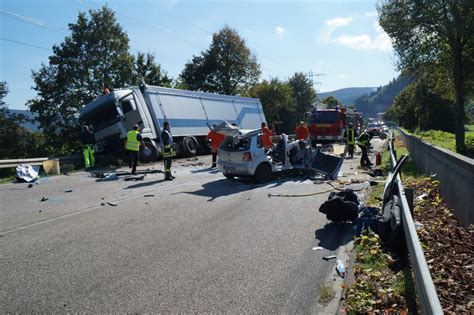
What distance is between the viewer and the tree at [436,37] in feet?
57.0

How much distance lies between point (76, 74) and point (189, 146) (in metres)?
16.6

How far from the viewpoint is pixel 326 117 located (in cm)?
2694

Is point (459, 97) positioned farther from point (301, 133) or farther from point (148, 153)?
point (148, 153)

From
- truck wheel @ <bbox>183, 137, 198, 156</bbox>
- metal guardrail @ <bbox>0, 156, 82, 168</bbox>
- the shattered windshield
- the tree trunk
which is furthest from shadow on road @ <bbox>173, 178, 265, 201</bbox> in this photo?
the tree trunk

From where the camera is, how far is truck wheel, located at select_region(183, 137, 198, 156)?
838 inches

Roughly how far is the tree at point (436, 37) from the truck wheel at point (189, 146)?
1131 cm

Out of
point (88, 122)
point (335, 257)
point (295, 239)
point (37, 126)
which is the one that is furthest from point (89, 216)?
point (37, 126)

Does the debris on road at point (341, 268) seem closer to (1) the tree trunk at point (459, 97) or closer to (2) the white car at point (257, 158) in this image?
(2) the white car at point (257, 158)

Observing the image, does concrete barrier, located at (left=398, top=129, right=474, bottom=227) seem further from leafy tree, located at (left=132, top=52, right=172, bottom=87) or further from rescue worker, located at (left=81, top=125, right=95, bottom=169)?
leafy tree, located at (left=132, top=52, right=172, bottom=87)

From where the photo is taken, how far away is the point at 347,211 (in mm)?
6852

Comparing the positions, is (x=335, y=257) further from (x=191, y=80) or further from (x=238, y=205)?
(x=191, y=80)

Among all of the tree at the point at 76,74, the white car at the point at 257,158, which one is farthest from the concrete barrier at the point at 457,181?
the tree at the point at 76,74

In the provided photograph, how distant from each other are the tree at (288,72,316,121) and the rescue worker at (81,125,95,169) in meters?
53.9

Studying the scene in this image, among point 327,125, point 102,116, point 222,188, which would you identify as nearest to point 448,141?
point 327,125
